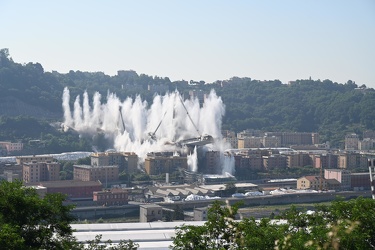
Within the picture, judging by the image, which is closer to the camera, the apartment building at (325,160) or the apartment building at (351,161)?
the apartment building at (325,160)

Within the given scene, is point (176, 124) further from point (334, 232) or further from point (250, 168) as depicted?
point (334, 232)

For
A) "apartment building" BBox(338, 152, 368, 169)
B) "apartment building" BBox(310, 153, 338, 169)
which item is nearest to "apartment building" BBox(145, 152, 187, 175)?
"apartment building" BBox(310, 153, 338, 169)

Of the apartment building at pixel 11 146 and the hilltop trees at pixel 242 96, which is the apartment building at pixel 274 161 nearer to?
the apartment building at pixel 11 146

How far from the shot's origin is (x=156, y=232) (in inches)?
556

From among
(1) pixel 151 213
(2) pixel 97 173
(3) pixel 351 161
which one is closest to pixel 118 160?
(2) pixel 97 173

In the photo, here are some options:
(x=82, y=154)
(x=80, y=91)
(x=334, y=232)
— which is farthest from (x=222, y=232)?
(x=80, y=91)

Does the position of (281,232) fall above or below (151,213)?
above

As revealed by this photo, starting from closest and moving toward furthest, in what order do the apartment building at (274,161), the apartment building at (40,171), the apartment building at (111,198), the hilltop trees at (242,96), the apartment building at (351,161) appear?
the apartment building at (111,198) → the apartment building at (40,171) → the apartment building at (274,161) → the apartment building at (351,161) → the hilltop trees at (242,96)

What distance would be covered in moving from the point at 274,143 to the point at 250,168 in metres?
12.1

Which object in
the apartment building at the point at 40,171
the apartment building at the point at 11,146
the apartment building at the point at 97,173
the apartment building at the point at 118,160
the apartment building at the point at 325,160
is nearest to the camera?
the apartment building at the point at 40,171

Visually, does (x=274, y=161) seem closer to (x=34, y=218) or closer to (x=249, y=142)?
(x=249, y=142)

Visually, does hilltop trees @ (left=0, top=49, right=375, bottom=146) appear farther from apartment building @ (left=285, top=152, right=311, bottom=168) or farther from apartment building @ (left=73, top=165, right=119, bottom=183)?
apartment building @ (left=73, top=165, right=119, bottom=183)

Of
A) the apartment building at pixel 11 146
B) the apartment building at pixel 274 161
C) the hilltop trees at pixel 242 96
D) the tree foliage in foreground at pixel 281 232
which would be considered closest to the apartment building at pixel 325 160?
the apartment building at pixel 274 161

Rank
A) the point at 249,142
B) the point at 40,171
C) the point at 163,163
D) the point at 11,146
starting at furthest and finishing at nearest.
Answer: the point at 249,142 → the point at 11,146 → the point at 163,163 → the point at 40,171
